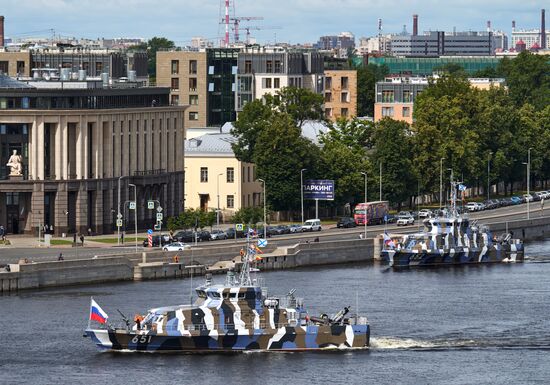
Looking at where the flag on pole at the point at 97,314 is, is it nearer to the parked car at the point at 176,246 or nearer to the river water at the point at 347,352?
the river water at the point at 347,352

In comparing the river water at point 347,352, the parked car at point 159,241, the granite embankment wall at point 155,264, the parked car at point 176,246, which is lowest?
the river water at point 347,352

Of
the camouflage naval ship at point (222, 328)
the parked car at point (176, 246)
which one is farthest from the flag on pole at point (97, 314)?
the parked car at point (176, 246)

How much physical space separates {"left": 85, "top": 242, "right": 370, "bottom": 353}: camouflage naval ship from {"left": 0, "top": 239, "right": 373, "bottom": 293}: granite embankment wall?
3363 cm

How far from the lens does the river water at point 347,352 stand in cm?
13012

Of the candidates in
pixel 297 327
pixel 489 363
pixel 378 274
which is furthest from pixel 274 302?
pixel 378 274

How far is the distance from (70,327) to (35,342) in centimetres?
675

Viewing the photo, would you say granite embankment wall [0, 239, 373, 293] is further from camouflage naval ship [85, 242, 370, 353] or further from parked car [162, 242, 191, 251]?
camouflage naval ship [85, 242, 370, 353]

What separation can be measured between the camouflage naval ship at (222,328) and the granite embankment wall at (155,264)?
3363cm

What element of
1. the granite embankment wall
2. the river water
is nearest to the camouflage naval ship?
the river water

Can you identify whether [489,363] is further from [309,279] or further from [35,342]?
[309,279]

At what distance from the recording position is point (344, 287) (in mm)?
173375

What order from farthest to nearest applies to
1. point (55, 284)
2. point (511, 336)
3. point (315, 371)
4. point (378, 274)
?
point (378, 274) → point (55, 284) → point (511, 336) → point (315, 371)

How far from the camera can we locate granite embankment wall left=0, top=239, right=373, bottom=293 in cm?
16950

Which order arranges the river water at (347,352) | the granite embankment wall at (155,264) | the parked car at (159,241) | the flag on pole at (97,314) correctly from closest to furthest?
the river water at (347,352)
the flag on pole at (97,314)
the granite embankment wall at (155,264)
the parked car at (159,241)
